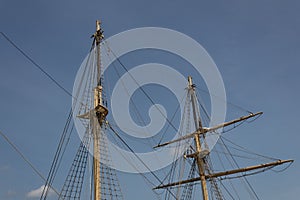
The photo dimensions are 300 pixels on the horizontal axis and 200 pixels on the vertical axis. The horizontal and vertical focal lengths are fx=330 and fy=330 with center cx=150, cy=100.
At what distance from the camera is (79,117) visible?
66.5 ft

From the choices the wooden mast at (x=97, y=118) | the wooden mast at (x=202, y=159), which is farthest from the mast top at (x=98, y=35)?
A: the wooden mast at (x=202, y=159)

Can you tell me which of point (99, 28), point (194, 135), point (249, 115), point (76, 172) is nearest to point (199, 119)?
point (194, 135)

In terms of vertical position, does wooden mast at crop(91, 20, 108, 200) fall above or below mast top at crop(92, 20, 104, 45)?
below

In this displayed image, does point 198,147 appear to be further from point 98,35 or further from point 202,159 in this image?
point 98,35

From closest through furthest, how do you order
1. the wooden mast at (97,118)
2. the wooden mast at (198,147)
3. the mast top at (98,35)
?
the wooden mast at (97,118) < the mast top at (98,35) < the wooden mast at (198,147)

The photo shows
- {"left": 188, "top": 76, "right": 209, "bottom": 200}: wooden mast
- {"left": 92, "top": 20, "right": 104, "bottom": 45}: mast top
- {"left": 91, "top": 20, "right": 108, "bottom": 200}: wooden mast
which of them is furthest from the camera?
{"left": 188, "top": 76, "right": 209, "bottom": 200}: wooden mast

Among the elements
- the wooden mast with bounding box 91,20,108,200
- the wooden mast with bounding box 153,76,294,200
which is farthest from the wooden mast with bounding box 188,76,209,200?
the wooden mast with bounding box 91,20,108,200

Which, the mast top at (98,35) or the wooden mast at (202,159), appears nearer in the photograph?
the mast top at (98,35)

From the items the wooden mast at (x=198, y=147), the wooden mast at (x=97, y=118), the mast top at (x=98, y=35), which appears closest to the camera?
the wooden mast at (x=97, y=118)

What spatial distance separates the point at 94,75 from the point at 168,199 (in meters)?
17.1

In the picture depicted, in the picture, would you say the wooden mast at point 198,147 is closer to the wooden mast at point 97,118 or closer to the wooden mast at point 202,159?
the wooden mast at point 202,159

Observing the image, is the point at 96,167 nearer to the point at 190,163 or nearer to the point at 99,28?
the point at 99,28

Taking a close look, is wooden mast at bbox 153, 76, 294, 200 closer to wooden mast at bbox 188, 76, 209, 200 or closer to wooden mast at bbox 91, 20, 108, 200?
wooden mast at bbox 188, 76, 209, 200

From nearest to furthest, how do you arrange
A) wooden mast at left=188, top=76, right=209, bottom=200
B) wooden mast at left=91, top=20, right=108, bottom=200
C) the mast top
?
wooden mast at left=91, top=20, right=108, bottom=200, the mast top, wooden mast at left=188, top=76, right=209, bottom=200
